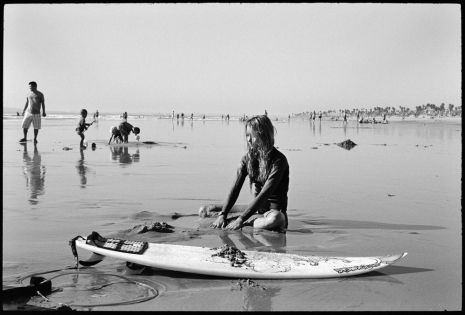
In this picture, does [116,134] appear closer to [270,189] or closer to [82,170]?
[82,170]

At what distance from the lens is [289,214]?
6852mm

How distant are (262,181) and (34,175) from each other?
5707mm

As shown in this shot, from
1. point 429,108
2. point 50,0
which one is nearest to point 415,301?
point 50,0

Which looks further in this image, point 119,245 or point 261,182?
point 261,182

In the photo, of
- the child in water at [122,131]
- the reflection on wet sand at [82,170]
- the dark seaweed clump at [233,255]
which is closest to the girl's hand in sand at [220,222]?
the dark seaweed clump at [233,255]

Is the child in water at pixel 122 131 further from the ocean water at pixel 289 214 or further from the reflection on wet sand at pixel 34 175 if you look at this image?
the reflection on wet sand at pixel 34 175

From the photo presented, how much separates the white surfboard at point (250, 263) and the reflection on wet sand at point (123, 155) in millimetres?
7871

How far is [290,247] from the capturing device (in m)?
5.07

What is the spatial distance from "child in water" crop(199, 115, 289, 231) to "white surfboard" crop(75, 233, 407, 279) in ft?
3.76

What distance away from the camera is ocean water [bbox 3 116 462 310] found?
371cm

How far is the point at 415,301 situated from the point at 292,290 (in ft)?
2.80

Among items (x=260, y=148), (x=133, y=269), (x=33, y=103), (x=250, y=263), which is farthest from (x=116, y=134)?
(x=250, y=263)

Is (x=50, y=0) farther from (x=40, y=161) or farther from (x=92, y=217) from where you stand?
(x=40, y=161)

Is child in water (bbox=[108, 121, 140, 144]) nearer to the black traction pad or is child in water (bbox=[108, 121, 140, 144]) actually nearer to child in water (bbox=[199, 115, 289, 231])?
child in water (bbox=[199, 115, 289, 231])
